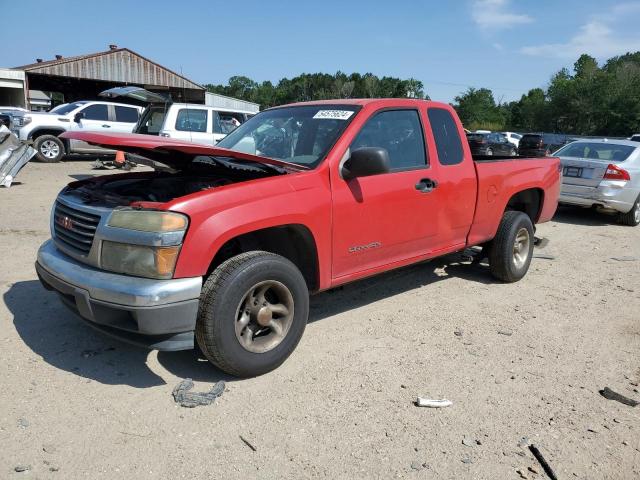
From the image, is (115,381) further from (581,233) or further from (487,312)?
(581,233)

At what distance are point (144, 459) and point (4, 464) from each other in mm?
673

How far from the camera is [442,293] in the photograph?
5.36 m

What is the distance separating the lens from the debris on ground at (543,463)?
2.58 meters

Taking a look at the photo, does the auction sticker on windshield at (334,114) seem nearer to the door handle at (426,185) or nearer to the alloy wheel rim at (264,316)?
the door handle at (426,185)

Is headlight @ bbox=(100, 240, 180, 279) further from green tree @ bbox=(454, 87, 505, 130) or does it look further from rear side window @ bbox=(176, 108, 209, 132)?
green tree @ bbox=(454, 87, 505, 130)

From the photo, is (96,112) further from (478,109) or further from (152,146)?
(478,109)

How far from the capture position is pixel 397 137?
14.3ft

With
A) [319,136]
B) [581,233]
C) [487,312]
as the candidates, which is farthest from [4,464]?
[581,233]

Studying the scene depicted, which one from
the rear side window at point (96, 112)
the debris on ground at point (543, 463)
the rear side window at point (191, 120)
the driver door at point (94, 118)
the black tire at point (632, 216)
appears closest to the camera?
the debris on ground at point (543, 463)

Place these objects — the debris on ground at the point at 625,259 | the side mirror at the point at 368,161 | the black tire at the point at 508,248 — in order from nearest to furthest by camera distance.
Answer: the side mirror at the point at 368,161
the black tire at the point at 508,248
the debris on ground at the point at 625,259

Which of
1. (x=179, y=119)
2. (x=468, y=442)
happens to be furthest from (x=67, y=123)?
(x=468, y=442)

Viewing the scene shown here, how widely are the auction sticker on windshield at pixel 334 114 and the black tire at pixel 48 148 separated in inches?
538

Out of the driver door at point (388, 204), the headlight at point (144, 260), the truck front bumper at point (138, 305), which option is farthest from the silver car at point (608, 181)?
the headlight at point (144, 260)

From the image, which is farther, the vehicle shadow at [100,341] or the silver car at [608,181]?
the silver car at [608,181]
